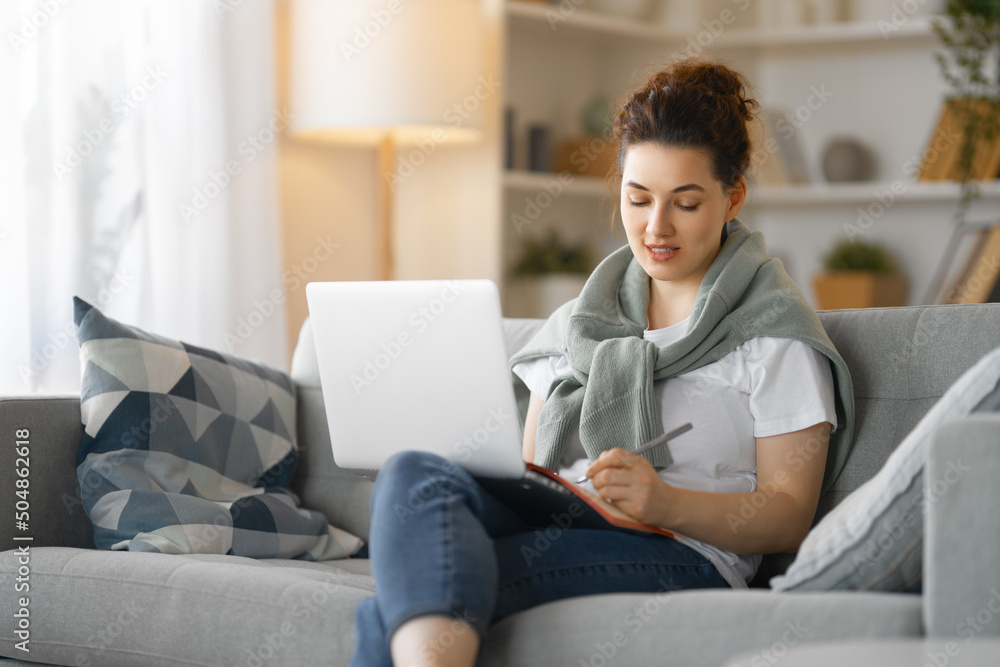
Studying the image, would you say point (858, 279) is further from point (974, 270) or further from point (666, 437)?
point (666, 437)

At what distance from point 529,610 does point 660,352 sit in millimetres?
468

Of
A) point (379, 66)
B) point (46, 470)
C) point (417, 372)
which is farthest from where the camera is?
point (379, 66)

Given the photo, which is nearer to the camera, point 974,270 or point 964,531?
point 964,531

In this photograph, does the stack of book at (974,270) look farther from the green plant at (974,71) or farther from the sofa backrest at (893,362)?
the sofa backrest at (893,362)

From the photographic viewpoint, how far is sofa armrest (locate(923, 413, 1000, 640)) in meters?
0.97

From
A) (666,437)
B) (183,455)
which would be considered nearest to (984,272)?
(666,437)

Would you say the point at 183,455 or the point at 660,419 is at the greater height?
the point at 660,419

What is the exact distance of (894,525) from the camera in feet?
3.47

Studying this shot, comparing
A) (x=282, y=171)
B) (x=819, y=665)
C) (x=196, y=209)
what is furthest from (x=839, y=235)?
(x=819, y=665)

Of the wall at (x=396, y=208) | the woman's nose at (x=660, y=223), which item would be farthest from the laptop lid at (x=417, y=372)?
the wall at (x=396, y=208)

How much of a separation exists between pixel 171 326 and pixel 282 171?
693 millimetres

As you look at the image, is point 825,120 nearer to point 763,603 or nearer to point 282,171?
point 282,171

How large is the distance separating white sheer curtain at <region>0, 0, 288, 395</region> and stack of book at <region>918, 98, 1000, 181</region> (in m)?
1.97

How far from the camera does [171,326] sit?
2.49 meters
